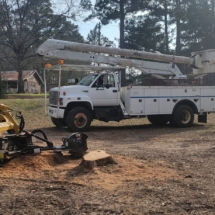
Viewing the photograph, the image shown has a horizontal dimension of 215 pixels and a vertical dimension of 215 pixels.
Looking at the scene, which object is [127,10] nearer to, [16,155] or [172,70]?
[172,70]

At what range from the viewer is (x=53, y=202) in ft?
16.4

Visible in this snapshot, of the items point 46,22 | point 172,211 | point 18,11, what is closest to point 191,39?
point 46,22

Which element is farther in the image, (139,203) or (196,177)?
(196,177)

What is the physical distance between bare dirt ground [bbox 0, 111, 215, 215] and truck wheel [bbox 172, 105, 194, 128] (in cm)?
558

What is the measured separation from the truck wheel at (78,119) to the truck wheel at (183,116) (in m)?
3.87

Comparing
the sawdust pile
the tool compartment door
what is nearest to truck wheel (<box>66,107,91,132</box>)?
the tool compartment door

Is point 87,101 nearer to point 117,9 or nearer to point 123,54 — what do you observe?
point 123,54

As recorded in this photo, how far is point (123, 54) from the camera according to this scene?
51.9ft

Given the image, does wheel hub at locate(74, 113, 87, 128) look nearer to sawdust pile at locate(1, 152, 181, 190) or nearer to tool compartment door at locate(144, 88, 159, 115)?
tool compartment door at locate(144, 88, 159, 115)

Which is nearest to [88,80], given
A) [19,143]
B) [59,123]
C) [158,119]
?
[59,123]

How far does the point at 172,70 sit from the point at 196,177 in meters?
10.8

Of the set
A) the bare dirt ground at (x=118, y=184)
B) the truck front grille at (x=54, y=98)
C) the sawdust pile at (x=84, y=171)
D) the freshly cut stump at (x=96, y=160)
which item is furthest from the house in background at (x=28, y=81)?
the freshly cut stump at (x=96, y=160)

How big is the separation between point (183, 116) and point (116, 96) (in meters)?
3.24

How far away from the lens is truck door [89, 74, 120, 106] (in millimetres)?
14180
